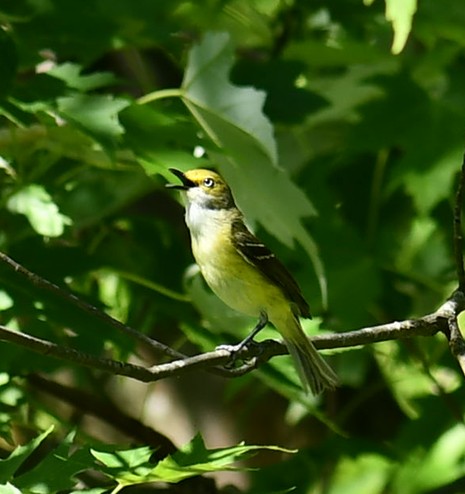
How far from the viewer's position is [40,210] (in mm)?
2521

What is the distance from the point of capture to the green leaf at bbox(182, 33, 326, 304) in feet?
8.20

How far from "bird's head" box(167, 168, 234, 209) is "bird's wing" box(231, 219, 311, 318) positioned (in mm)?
116

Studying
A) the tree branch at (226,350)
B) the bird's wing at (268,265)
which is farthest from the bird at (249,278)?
the tree branch at (226,350)

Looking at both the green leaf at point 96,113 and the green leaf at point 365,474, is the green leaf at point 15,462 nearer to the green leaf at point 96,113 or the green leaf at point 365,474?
the green leaf at point 96,113

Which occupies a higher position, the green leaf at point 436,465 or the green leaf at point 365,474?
the green leaf at point 436,465

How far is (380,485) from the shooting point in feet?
10.5

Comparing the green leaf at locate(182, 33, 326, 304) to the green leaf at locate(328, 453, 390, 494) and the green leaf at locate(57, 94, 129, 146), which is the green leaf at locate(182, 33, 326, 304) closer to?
the green leaf at locate(57, 94, 129, 146)

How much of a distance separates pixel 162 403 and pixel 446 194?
1.39 meters

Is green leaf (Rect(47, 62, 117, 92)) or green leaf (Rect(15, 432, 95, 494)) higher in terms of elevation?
green leaf (Rect(47, 62, 117, 92))

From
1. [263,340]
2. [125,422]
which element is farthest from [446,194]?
[125,422]

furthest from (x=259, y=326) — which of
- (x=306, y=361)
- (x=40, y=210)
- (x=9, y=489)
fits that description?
(x=9, y=489)

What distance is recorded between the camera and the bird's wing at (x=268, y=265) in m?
2.65

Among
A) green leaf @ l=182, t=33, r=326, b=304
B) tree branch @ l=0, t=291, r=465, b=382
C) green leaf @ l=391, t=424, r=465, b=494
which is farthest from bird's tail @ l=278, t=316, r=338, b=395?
green leaf @ l=391, t=424, r=465, b=494

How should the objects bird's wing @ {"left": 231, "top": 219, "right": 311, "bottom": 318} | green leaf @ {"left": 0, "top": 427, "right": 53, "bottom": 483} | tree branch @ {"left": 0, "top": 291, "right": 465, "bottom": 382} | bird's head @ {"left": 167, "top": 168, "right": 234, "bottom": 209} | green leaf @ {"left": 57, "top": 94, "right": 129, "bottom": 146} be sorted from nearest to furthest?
tree branch @ {"left": 0, "top": 291, "right": 465, "bottom": 382}
green leaf @ {"left": 0, "top": 427, "right": 53, "bottom": 483}
green leaf @ {"left": 57, "top": 94, "right": 129, "bottom": 146}
bird's wing @ {"left": 231, "top": 219, "right": 311, "bottom": 318}
bird's head @ {"left": 167, "top": 168, "right": 234, "bottom": 209}
